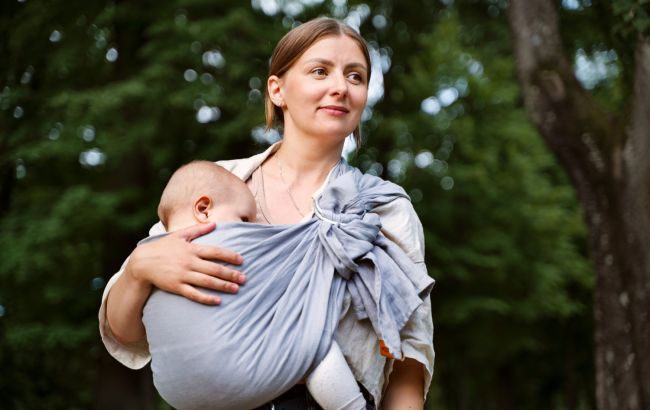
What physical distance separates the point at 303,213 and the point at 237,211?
0.73ft

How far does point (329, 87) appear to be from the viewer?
2.14 meters

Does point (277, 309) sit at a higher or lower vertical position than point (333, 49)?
lower

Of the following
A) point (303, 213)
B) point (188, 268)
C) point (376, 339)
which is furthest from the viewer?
point (303, 213)

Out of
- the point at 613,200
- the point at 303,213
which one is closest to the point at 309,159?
the point at 303,213

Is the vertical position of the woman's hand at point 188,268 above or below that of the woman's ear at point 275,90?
below

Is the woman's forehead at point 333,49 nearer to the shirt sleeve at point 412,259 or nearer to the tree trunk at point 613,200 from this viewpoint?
the shirt sleeve at point 412,259

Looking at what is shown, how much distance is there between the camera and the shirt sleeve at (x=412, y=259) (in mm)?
1992

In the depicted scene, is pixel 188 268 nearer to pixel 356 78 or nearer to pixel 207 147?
pixel 356 78

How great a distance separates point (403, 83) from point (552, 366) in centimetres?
1084

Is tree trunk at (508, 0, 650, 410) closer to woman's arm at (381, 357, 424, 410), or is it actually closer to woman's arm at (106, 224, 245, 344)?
woman's arm at (381, 357, 424, 410)

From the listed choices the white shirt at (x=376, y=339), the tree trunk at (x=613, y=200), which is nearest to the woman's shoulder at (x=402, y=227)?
the white shirt at (x=376, y=339)

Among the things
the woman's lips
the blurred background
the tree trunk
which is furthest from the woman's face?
the blurred background

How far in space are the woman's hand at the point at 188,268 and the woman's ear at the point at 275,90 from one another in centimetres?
52

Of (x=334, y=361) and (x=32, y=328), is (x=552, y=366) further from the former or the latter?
(x=334, y=361)
